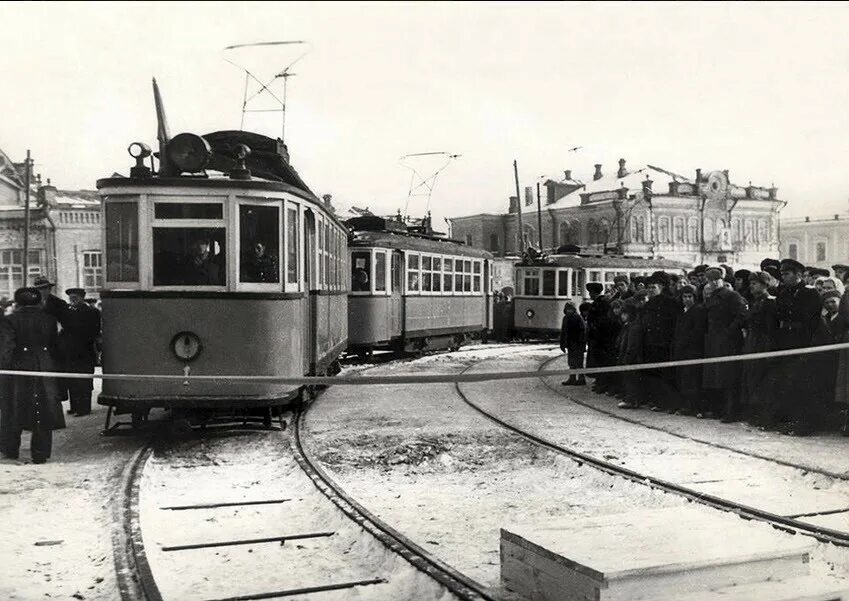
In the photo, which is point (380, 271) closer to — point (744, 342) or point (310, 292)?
point (310, 292)

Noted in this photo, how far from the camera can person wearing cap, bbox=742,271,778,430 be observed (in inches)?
352

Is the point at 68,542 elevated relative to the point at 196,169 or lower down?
lower down

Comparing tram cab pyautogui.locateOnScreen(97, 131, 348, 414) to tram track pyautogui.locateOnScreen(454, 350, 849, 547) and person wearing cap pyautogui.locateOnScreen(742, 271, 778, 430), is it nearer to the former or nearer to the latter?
tram track pyautogui.locateOnScreen(454, 350, 849, 547)

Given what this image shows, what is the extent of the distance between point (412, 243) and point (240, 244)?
995 centimetres

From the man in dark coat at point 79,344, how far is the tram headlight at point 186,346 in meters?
2.99

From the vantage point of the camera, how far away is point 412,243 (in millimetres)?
17766

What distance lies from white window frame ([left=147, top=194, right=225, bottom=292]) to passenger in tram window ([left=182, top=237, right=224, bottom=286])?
0.05 m

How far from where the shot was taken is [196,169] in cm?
807

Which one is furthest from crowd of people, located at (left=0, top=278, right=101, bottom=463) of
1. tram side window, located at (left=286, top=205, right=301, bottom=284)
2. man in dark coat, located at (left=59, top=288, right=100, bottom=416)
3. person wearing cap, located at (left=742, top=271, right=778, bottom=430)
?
→ person wearing cap, located at (left=742, top=271, right=778, bottom=430)

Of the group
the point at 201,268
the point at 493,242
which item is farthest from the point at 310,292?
the point at 493,242

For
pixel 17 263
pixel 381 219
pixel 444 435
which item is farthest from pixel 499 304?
pixel 444 435

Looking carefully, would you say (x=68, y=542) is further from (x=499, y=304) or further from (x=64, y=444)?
(x=499, y=304)

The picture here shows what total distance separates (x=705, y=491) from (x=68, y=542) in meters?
4.24

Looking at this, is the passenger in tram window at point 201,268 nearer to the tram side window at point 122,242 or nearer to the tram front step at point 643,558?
the tram side window at point 122,242
